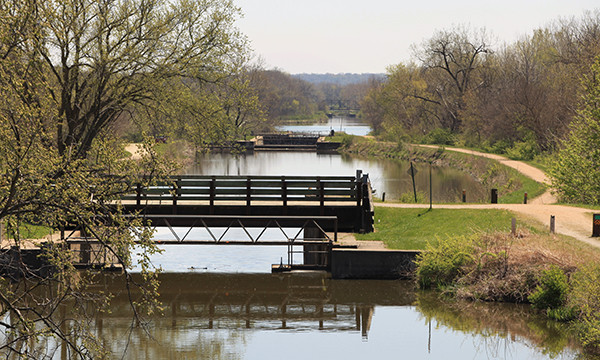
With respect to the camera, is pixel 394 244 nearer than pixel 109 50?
Yes

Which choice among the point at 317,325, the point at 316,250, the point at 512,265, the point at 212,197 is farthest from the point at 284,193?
the point at 512,265

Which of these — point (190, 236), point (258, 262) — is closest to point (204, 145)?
point (190, 236)

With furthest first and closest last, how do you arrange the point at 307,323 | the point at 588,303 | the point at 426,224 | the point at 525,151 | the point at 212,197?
the point at 525,151, the point at 426,224, the point at 212,197, the point at 307,323, the point at 588,303

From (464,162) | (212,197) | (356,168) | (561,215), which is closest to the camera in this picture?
(212,197)

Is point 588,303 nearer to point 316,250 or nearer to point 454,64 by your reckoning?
point 316,250

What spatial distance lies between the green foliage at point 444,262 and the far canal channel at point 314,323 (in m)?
0.63

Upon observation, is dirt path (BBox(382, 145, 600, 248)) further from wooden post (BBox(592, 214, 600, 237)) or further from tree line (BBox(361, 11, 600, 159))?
tree line (BBox(361, 11, 600, 159))

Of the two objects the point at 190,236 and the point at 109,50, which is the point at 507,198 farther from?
the point at 109,50

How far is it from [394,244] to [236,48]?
12.3 m

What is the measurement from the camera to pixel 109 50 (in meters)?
28.8

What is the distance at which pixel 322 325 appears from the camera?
2019 cm

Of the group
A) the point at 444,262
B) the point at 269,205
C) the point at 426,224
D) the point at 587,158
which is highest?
the point at 587,158

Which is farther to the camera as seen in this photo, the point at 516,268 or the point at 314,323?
the point at 516,268

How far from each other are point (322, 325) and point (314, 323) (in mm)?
266
